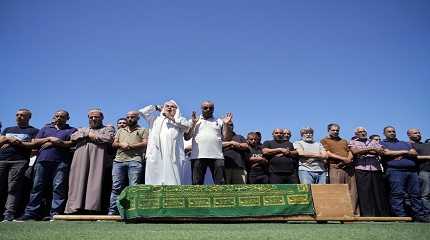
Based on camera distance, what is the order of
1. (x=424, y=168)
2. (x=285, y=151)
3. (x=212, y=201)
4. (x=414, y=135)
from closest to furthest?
(x=212, y=201) → (x=285, y=151) → (x=424, y=168) → (x=414, y=135)

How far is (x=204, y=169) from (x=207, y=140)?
493 millimetres

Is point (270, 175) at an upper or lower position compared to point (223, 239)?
upper

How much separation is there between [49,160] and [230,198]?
3.29 meters

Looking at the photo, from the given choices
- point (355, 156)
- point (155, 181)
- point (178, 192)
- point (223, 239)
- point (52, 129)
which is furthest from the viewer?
point (355, 156)

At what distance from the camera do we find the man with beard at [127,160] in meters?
6.00

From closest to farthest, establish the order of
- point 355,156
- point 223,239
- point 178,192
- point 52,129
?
point 223,239 → point 178,192 → point 52,129 → point 355,156

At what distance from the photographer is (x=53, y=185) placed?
6.09 m

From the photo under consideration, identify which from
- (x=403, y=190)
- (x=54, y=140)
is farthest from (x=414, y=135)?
(x=54, y=140)

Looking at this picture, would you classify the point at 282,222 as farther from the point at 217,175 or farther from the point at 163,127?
the point at 163,127

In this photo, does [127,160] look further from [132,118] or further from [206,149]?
[206,149]

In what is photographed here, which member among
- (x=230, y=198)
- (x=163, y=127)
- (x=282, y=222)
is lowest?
(x=282, y=222)

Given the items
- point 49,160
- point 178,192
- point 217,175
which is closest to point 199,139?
point 217,175

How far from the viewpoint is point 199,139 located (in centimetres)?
598

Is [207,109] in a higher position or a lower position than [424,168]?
higher
